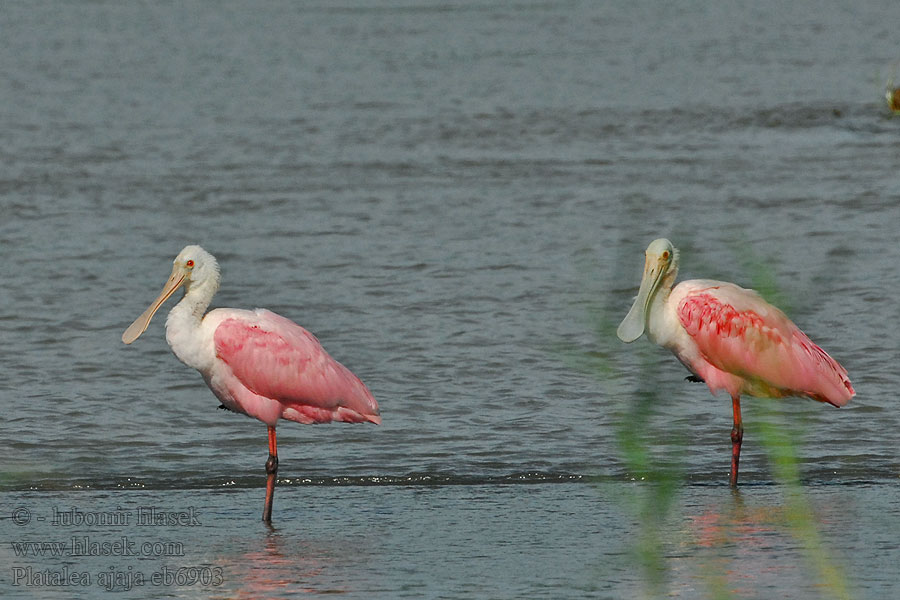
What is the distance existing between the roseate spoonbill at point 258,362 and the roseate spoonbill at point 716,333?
1373 millimetres

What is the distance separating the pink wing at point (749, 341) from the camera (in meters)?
8.23

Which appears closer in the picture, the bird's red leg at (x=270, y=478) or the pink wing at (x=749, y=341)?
the bird's red leg at (x=270, y=478)

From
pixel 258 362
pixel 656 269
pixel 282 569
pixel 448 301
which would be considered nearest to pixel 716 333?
pixel 656 269

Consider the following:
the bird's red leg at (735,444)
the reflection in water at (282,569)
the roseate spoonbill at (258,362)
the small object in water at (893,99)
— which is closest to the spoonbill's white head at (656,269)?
the bird's red leg at (735,444)

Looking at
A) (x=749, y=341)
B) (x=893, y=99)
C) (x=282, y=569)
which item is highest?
(x=749, y=341)

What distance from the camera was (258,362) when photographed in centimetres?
813

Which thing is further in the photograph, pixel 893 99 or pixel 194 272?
pixel 893 99

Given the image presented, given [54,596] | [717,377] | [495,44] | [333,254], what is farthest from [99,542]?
[495,44]

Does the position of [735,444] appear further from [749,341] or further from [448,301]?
[448,301]

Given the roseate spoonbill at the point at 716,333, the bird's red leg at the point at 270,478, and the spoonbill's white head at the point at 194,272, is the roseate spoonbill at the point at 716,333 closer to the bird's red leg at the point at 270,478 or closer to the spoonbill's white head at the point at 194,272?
the bird's red leg at the point at 270,478

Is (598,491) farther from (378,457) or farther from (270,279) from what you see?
(270,279)

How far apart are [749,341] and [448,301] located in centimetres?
504

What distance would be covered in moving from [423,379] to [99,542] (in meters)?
3.62

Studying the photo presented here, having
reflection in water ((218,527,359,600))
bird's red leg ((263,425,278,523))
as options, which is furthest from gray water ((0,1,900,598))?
bird's red leg ((263,425,278,523))
